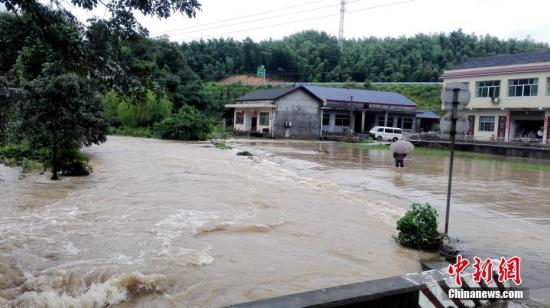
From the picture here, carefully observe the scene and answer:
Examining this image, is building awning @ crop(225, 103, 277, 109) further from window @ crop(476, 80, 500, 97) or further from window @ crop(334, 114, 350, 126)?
window @ crop(476, 80, 500, 97)

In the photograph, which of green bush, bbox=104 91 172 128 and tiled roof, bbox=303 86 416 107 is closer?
green bush, bbox=104 91 172 128

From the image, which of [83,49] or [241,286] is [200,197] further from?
[83,49]

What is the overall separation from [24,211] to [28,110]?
5155mm

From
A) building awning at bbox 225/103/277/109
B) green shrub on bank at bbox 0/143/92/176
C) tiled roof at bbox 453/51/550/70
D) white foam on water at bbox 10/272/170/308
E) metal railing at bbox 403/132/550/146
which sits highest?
tiled roof at bbox 453/51/550/70

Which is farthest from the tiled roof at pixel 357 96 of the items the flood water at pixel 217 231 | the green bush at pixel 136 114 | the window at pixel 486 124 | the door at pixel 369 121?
the flood water at pixel 217 231

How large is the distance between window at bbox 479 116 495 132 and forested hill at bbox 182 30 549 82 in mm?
30799

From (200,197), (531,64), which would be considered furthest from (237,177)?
(531,64)

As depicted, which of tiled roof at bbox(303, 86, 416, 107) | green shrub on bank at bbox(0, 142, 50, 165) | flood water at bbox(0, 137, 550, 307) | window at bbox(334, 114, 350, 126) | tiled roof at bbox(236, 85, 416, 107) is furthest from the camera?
window at bbox(334, 114, 350, 126)

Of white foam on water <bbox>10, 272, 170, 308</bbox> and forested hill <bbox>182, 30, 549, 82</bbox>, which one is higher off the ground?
forested hill <bbox>182, 30, 549, 82</bbox>

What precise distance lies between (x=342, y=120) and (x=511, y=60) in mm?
17462

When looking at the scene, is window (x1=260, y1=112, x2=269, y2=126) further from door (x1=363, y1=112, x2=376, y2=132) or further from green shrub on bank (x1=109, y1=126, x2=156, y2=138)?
green shrub on bank (x1=109, y1=126, x2=156, y2=138)

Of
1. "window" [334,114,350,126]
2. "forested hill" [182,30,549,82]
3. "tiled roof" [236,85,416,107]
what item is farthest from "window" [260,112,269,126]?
"forested hill" [182,30,549,82]

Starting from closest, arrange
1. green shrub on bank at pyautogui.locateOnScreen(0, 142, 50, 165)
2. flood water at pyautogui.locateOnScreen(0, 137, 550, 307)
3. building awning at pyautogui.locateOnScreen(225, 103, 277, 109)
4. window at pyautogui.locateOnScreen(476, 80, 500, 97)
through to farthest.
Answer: flood water at pyautogui.locateOnScreen(0, 137, 550, 307)
green shrub on bank at pyautogui.locateOnScreen(0, 142, 50, 165)
window at pyautogui.locateOnScreen(476, 80, 500, 97)
building awning at pyautogui.locateOnScreen(225, 103, 277, 109)

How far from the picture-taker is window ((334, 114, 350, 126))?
49.6 meters
